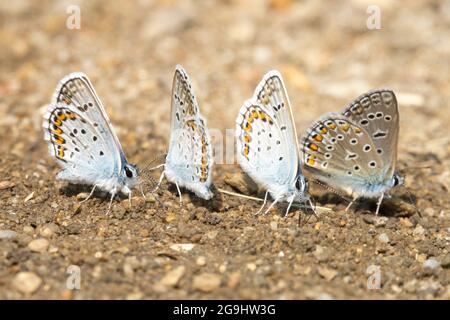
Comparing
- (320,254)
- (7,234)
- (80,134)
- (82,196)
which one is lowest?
(320,254)

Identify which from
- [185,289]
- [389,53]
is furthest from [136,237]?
[389,53]

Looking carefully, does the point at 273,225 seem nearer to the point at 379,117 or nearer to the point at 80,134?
the point at 379,117

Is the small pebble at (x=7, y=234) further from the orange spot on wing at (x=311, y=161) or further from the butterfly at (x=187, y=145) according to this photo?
the orange spot on wing at (x=311, y=161)

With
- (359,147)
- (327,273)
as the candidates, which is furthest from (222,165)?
(327,273)

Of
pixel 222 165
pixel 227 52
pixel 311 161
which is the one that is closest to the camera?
pixel 311 161
